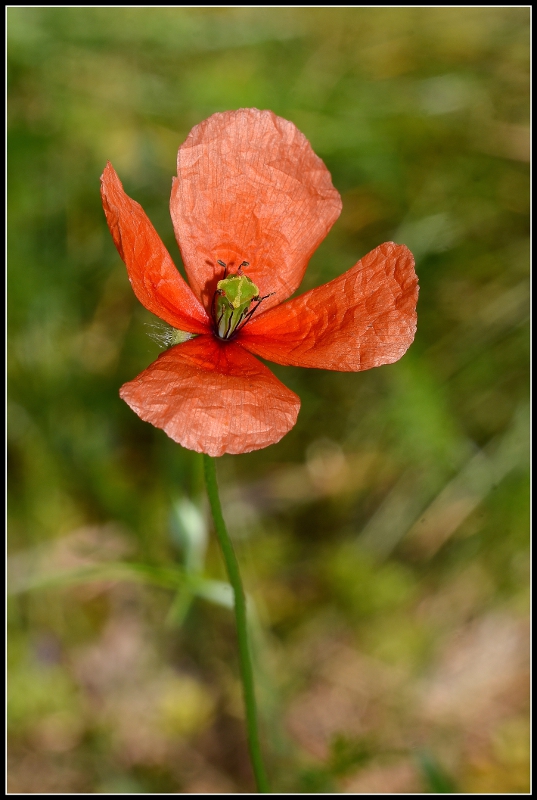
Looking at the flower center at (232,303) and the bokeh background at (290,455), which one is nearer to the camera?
the flower center at (232,303)

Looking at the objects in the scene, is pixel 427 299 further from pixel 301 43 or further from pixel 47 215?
pixel 47 215

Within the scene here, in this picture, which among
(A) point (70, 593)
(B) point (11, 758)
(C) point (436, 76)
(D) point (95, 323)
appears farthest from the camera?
(C) point (436, 76)

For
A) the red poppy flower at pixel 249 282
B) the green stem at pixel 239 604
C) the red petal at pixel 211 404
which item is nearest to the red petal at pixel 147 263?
the red poppy flower at pixel 249 282

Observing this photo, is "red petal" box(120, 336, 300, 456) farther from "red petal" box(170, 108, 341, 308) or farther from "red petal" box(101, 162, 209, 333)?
"red petal" box(170, 108, 341, 308)

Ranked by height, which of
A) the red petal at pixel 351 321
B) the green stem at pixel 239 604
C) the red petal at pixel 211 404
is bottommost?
the green stem at pixel 239 604

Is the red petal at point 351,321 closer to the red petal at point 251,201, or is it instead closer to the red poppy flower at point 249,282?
the red poppy flower at point 249,282

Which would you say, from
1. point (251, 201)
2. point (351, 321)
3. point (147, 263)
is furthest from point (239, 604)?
point (251, 201)

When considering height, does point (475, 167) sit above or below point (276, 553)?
above

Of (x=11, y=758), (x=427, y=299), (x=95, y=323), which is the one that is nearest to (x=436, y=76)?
(x=427, y=299)
